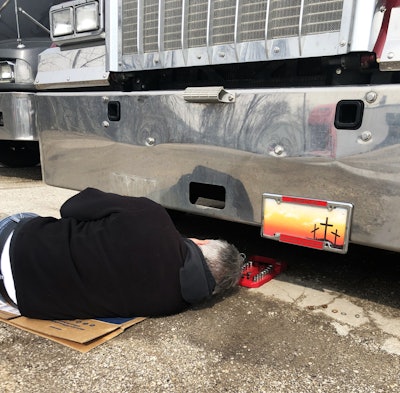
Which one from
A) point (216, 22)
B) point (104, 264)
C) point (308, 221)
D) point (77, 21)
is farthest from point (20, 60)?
point (308, 221)

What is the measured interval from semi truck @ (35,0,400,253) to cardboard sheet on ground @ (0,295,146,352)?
77 centimetres

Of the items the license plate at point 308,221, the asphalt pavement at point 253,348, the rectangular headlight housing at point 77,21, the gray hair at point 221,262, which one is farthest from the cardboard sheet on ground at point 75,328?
the rectangular headlight housing at point 77,21

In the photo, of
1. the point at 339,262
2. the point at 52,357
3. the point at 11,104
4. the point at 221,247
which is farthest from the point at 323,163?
the point at 11,104

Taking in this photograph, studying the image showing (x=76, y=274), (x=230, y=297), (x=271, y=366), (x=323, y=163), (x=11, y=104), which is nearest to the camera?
(x=271, y=366)

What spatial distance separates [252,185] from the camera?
2.27 m

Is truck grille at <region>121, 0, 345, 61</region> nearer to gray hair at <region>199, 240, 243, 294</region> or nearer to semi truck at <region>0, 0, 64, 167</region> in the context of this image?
gray hair at <region>199, 240, 243, 294</region>

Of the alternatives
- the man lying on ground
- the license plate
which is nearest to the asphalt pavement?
the man lying on ground

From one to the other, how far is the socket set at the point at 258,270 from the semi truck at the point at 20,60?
95.0 inches

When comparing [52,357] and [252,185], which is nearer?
[52,357]

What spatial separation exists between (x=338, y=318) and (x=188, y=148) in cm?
115

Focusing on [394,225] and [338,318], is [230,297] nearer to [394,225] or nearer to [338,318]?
[338,318]

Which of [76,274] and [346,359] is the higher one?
[76,274]

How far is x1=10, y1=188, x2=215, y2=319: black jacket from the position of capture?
75.0 inches

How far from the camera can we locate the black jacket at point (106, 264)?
1905 mm
